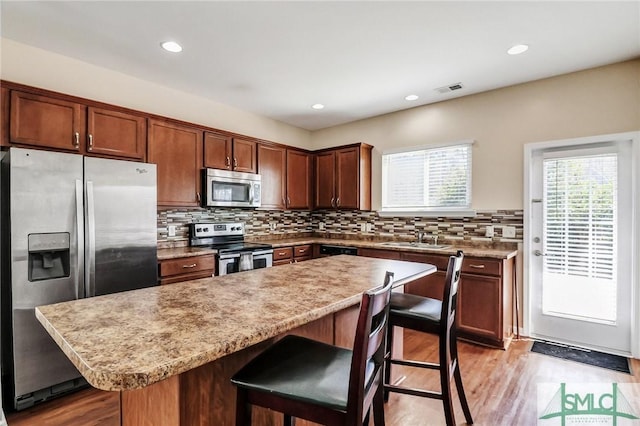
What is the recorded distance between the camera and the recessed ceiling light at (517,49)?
8.56ft

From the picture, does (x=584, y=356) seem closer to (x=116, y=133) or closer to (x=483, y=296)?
(x=483, y=296)

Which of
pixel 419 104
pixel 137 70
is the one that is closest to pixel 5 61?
pixel 137 70

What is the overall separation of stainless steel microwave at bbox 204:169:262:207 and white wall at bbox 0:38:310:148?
71 centimetres

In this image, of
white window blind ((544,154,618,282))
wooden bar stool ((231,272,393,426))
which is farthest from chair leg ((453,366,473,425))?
white window blind ((544,154,618,282))

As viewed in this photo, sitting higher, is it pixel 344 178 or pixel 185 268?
pixel 344 178

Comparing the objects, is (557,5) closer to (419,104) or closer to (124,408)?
(419,104)

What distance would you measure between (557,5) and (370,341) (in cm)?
245

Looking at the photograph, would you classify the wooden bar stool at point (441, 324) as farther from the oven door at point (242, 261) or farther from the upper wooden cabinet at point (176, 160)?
the upper wooden cabinet at point (176, 160)

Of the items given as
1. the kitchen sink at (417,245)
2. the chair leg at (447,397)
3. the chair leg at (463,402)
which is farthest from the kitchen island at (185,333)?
the kitchen sink at (417,245)

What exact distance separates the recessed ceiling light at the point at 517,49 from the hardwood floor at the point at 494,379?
2587 mm

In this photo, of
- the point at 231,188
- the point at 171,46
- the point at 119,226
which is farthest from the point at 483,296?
the point at 171,46

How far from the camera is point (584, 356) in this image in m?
2.87

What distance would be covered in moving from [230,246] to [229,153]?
1.08 metres

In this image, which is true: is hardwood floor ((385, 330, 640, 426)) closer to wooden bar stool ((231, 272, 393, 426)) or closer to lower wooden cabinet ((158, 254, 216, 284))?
wooden bar stool ((231, 272, 393, 426))
